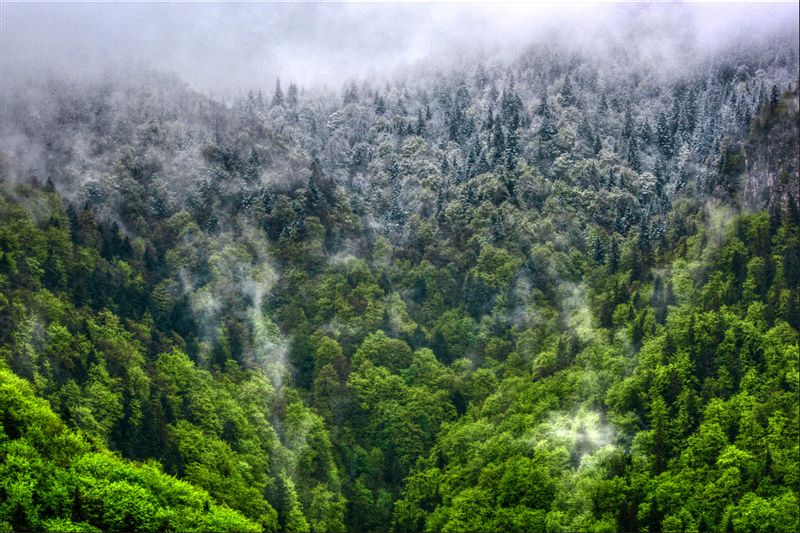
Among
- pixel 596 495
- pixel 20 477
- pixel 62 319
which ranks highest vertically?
pixel 62 319

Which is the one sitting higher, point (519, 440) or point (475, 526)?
point (519, 440)

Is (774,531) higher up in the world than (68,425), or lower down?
lower down

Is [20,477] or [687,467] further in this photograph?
[687,467]

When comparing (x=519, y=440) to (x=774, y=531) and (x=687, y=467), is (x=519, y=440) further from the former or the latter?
(x=774, y=531)

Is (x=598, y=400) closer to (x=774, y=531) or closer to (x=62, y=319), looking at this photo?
(x=774, y=531)

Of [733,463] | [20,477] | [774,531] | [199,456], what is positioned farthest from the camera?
[199,456]

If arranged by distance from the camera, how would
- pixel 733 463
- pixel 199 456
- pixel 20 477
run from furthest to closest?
pixel 199 456, pixel 733 463, pixel 20 477

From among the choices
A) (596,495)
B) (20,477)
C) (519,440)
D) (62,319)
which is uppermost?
(62,319)

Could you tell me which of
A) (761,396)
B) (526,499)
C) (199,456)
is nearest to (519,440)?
(526,499)

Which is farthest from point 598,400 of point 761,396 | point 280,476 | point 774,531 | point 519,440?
point 280,476
